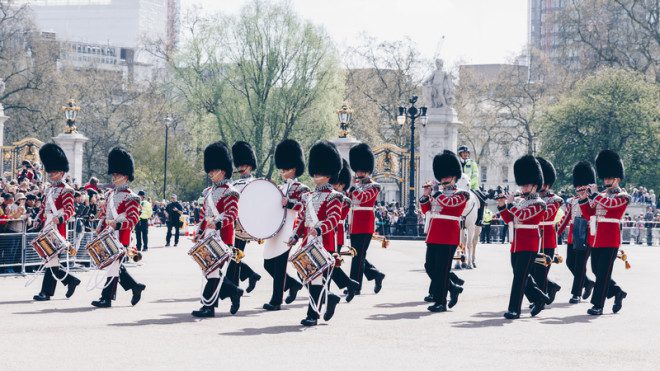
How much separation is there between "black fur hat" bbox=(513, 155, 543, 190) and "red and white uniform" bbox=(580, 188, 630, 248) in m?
0.91

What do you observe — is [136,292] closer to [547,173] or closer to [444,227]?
[444,227]

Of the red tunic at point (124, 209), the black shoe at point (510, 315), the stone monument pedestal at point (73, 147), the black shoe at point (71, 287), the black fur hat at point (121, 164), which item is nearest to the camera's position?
the black shoe at point (510, 315)

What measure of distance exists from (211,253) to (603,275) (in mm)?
4393

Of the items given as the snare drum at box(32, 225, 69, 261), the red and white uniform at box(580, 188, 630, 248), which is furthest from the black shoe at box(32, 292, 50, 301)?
the red and white uniform at box(580, 188, 630, 248)

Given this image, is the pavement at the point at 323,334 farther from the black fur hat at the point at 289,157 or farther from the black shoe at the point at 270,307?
the black fur hat at the point at 289,157

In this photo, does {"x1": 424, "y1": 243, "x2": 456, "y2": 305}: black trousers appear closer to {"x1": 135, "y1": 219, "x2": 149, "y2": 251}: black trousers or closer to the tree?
{"x1": 135, "y1": 219, "x2": 149, "y2": 251}: black trousers

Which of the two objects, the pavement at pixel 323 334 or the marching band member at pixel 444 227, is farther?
the marching band member at pixel 444 227

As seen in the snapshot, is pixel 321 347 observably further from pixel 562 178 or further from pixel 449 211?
pixel 562 178

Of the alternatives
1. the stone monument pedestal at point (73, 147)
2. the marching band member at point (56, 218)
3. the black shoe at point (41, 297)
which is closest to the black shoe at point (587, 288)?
the marching band member at point (56, 218)

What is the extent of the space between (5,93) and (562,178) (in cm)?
2378

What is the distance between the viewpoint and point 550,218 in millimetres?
14438

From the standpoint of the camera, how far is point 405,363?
31.7 feet

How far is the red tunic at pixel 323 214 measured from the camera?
473 inches

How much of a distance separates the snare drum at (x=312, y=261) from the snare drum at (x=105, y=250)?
2488mm
